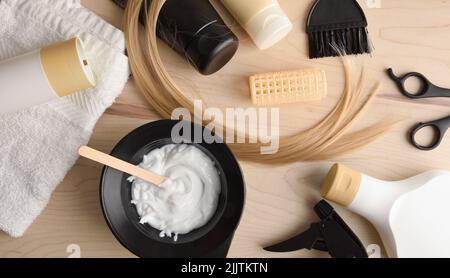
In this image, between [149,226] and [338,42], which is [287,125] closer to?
[338,42]

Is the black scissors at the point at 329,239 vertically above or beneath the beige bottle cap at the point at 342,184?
beneath

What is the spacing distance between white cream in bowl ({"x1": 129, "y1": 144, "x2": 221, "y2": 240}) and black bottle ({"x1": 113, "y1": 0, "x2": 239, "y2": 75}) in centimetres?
14

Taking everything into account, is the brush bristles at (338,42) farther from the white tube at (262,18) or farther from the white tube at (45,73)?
the white tube at (45,73)

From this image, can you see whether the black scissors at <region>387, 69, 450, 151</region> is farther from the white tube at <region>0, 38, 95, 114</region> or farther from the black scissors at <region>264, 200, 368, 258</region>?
the white tube at <region>0, 38, 95, 114</region>

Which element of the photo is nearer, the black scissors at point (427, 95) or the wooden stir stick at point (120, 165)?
the wooden stir stick at point (120, 165)

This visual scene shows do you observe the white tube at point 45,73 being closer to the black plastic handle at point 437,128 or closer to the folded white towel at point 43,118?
the folded white towel at point 43,118

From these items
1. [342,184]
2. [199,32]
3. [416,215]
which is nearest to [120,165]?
[199,32]

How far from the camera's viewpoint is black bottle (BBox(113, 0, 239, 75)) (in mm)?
719

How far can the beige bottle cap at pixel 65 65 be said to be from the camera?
2.25 ft

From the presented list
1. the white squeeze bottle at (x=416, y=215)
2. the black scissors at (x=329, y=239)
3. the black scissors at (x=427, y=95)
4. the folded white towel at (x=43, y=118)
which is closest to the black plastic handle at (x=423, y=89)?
the black scissors at (x=427, y=95)

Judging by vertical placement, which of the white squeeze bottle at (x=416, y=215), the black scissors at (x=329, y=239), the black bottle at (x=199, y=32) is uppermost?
the black bottle at (x=199, y=32)

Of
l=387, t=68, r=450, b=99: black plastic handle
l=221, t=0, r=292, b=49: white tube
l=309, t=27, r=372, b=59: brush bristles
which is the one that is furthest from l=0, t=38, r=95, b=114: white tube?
l=387, t=68, r=450, b=99: black plastic handle

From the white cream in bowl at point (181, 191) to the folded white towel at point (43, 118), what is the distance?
0.13 metres

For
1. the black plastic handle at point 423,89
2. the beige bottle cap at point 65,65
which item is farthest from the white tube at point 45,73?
the black plastic handle at point 423,89
